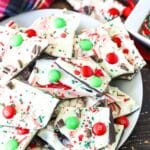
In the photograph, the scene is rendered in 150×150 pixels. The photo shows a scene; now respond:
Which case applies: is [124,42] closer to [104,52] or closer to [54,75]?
[104,52]

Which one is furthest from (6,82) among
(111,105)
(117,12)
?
(117,12)

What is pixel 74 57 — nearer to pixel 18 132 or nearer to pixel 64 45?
pixel 64 45

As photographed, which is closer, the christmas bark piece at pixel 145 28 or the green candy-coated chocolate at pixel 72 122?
the green candy-coated chocolate at pixel 72 122

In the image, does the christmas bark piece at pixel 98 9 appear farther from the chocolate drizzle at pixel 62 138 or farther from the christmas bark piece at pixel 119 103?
the chocolate drizzle at pixel 62 138

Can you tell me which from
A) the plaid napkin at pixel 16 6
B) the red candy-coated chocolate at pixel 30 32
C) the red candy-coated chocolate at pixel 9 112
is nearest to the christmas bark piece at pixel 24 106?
the red candy-coated chocolate at pixel 9 112

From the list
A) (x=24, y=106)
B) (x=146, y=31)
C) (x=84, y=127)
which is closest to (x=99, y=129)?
(x=84, y=127)

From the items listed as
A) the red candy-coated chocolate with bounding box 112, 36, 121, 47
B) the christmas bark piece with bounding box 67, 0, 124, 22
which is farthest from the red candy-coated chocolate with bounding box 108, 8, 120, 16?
the red candy-coated chocolate with bounding box 112, 36, 121, 47
